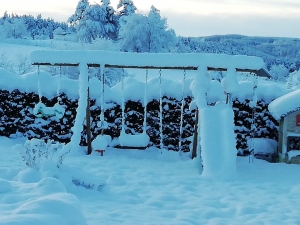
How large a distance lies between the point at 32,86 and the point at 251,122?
5395mm

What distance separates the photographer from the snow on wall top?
320 inches

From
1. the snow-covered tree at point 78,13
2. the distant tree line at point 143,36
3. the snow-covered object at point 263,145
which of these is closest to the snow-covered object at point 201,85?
the snow-covered object at point 263,145

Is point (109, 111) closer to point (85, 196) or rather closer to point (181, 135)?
point (181, 135)

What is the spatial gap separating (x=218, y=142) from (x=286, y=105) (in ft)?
6.19

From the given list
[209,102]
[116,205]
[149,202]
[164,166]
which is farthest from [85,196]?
[209,102]

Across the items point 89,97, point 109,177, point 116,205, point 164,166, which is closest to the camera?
point 116,205

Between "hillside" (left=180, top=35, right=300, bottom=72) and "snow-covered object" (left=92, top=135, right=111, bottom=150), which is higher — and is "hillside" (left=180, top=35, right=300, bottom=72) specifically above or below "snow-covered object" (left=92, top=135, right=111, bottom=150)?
above

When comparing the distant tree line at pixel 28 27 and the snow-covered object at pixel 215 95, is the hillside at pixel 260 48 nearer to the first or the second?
the distant tree line at pixel 28 27

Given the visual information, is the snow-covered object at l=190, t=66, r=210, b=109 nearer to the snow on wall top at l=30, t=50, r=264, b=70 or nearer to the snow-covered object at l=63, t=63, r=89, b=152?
the snow on wall top at l=30, t=50, r=264, b=70

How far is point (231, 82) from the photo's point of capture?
8047 mm

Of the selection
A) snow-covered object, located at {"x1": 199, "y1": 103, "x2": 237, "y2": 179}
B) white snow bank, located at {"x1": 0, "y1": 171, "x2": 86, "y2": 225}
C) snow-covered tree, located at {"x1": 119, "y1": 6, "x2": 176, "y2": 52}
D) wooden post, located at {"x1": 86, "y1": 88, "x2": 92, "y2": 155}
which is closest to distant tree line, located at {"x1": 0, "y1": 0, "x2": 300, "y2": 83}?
snow-covered tree, located at {"x1": 119, "y1": 6, "x2": 176, "y2": 52}

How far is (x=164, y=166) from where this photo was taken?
8.21m

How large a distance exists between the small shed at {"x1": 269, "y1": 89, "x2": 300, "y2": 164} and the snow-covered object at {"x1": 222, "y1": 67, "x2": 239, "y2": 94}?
119 cm

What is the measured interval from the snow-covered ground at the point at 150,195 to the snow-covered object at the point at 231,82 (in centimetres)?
168
